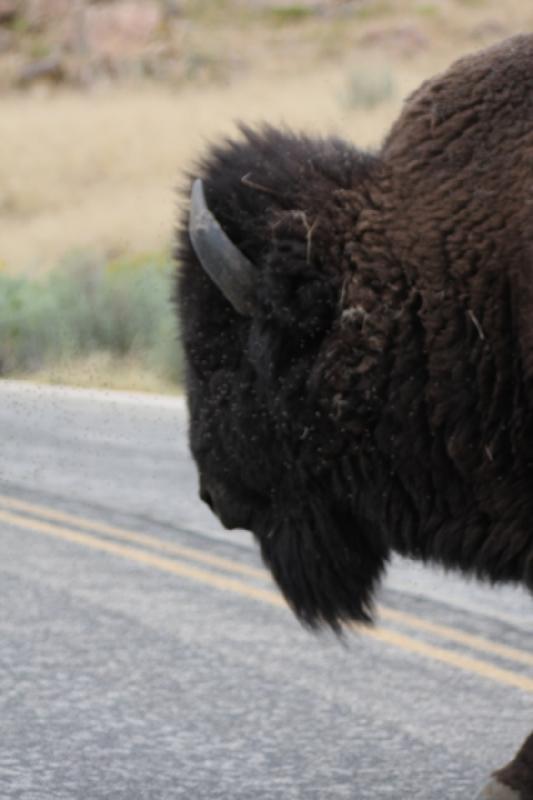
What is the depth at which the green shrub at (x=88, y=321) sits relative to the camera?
1886 cm

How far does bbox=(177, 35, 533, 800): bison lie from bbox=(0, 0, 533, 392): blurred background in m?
12.3

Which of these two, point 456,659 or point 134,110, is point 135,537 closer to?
point 456,659

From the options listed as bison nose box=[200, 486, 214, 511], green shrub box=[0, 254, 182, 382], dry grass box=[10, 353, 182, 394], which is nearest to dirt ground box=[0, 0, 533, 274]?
green shrub box=[0, 254, 182, 382]

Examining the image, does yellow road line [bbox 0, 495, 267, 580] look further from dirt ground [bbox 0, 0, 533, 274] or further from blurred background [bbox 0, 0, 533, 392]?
dirt ground [bbox 0, 0, 533, 274]

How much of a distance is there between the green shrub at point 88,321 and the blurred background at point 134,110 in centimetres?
2

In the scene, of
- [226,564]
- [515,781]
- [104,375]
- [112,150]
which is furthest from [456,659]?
[112,150]

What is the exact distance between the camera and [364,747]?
5.66 m

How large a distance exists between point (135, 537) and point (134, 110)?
41.2 m

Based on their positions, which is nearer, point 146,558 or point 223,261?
point 223,261

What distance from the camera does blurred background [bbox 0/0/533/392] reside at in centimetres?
2005

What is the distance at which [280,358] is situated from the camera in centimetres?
461

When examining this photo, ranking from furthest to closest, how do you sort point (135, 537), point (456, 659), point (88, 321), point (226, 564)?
point (88, 321) < point (135, 537) < point (226, 564) < point (456, 659)

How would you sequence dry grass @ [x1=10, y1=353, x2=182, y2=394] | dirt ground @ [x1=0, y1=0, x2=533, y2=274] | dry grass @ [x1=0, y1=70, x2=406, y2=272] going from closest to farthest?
dry grass @ [x1=10, y1=353, x2=182, y2=394] < dry grass @ [x1=0, y1=70, x2=406, y2=272] < dirt ground @ [x1=0, y1=0, x2=533, y2=274]

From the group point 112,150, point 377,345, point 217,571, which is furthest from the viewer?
point 112,150
